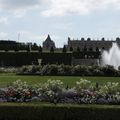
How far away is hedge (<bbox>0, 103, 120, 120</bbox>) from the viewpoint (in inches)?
461

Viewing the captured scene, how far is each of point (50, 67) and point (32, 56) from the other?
2093 cm

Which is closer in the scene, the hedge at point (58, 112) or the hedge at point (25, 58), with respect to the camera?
the hedge at point (58, 112)

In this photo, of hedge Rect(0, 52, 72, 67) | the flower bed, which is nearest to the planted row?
the flower bed

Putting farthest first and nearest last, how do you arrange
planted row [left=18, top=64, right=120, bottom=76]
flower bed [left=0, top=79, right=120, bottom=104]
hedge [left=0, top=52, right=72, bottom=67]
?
1. hedge [left=0, top=52, right=72, bottom=67]
2. planted row [left=18, top=64, right=120, bottom=76]
3. flower bed [left=0, top=79, right=120, bottom=104]

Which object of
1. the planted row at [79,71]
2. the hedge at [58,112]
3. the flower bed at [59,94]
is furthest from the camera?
the planted row at [79,71]

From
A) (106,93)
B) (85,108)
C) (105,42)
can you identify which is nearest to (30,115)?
(85,108)

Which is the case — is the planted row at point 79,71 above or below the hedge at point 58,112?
above

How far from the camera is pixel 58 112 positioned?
11797mm

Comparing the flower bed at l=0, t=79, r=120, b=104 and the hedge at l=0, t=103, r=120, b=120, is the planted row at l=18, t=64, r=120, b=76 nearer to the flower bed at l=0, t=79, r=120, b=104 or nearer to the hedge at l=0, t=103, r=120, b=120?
the flower bed at l=0, t=79, r=120, b=104

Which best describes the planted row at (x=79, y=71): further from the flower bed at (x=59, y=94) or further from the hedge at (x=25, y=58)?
the hedge at (x=25, y=58)

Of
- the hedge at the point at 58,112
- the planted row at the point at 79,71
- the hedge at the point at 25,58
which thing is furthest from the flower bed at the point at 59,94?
the hedge at the point at 25,58

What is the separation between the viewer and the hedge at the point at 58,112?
11703 mm

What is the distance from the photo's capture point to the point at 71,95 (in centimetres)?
1313

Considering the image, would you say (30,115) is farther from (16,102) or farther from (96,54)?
(96,54)
